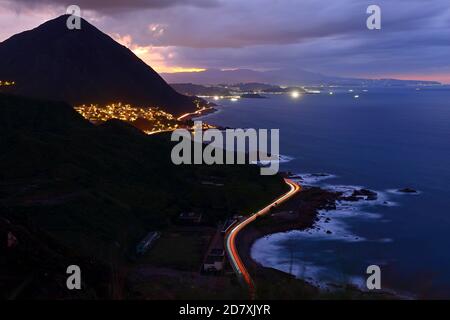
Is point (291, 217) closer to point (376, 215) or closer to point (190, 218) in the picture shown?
point (376, 215)

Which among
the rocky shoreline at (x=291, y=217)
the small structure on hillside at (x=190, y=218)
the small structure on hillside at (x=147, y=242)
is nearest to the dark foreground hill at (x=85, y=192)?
the small structure on hillside at (x=147, y=242)

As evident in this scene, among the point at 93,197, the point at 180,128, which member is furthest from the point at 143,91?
the point at 93,197

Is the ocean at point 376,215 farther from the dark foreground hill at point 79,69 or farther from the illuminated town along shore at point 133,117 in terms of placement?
the dark foreground hill at point 79,69

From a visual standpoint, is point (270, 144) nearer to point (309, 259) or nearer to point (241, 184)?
point (241, 184)

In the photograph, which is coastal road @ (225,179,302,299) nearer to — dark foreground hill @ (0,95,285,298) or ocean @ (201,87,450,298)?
dark foreground hill @ (0,95,285,298)

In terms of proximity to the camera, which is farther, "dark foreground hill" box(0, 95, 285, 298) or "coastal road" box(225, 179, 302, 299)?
"coastal road" box(225, 179, 302, 299)

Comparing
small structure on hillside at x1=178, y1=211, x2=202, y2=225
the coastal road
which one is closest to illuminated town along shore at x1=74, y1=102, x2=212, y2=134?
the coastal road
